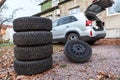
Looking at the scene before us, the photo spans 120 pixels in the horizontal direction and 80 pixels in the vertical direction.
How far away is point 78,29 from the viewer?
8906 mm

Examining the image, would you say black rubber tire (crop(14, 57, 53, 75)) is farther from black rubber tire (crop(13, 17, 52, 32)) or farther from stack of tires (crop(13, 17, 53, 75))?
black rubber tire (crop(13, 17, 52, 32))

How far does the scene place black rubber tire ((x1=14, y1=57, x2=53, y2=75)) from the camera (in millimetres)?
4492

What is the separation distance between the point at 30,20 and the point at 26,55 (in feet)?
3.06

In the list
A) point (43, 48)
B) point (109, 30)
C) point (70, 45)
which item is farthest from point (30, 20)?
point (109, 30)

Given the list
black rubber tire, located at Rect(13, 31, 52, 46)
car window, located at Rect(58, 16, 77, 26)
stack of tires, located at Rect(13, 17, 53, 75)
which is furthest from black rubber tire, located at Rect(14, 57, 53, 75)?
car window, located at Rect(58, 16, 77, 26)

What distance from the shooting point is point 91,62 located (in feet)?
17.7

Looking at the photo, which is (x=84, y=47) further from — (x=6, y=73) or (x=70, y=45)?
(x=6, y=73)

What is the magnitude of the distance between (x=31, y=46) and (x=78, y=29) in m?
4.72

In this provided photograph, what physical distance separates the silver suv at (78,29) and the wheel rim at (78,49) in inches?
120

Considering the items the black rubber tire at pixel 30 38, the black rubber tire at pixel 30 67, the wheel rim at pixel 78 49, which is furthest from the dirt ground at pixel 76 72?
the black rubber tire at pixel 30 38

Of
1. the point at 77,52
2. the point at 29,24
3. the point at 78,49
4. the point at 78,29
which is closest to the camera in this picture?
the point at 29,24

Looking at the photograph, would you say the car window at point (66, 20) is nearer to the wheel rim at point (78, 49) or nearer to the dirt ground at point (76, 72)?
the wheel rim at point (78, 49)

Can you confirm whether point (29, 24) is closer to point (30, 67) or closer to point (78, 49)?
point (30, 67)

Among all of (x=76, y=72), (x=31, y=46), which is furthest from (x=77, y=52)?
(x=31, y=46)
